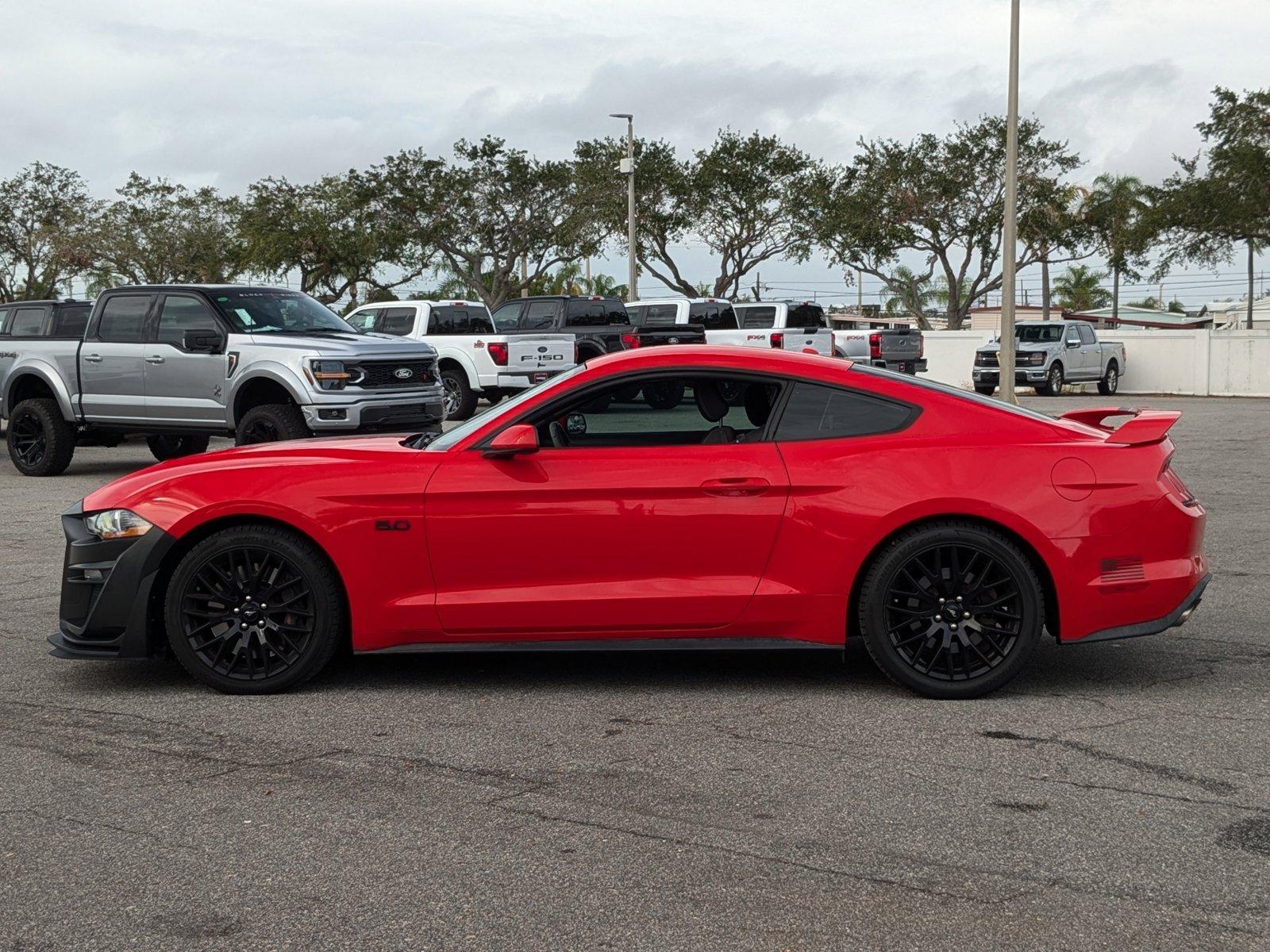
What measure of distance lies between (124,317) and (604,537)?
1160cm

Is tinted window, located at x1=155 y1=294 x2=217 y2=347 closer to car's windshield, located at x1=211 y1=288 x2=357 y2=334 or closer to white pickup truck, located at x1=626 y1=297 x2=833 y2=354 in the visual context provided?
car's windshield, located at x1=211 y1=288 x2=357 y2=334

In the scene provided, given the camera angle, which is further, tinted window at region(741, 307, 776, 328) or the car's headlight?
tinted window at region(741, 307, 776, 328)

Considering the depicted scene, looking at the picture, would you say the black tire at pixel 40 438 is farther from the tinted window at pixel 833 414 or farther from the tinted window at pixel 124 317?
the tinted window at pixel 833 414

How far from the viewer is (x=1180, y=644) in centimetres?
714

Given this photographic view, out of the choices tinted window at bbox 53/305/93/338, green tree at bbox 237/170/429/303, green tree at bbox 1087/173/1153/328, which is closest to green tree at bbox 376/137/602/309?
green tree at bbox 237/170/429/303

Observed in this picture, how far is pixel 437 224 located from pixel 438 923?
4911cm

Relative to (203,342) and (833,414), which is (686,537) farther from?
(203,342)

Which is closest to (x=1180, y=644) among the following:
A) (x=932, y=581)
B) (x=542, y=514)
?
(x=932, y=581)

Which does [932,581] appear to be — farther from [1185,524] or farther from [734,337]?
[734,337]

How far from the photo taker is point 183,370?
15.7m

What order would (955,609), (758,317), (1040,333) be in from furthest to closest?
(1040,333) → (758,317) → (955,609)

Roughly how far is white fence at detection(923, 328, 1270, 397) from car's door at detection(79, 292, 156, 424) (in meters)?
29.1

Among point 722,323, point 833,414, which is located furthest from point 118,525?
point 722,323

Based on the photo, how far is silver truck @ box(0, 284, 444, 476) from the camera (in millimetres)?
15273
